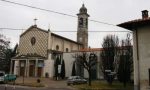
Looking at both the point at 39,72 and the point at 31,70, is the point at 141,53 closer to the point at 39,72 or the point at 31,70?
the point at 39,72

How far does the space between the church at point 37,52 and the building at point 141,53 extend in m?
40.1

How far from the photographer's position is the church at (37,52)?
61562 millimetres

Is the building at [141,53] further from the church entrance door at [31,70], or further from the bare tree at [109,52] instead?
the church entrance door at [31,70]

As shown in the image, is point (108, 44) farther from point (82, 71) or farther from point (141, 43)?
point (141, 43)

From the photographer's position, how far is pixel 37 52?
63906mm

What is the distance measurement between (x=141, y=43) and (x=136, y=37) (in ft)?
2.14

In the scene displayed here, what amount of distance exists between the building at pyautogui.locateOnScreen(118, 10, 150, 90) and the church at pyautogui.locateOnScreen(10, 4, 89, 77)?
132ft

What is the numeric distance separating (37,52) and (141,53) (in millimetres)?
44959

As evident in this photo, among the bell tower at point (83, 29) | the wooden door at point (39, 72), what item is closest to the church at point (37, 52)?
the wooden door at point (39, 72)

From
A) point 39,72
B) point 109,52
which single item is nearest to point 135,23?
point 109,52

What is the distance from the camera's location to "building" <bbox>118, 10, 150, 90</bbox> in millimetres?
20859

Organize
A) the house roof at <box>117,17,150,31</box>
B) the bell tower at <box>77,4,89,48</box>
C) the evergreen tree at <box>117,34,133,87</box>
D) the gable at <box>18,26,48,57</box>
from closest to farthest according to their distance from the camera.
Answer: the house roof at <box>117,17,150,31</box> → the evergreen tree at <box>117,34,133,87</box> → the gable at <box>18,26,48,57</box> → the bell tower at <box>77,4,89,48</box>

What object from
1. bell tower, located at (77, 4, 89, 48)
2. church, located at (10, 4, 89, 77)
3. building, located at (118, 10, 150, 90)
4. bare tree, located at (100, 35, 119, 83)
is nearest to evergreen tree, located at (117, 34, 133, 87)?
bare tree, located at (100, 35, 119, 83)

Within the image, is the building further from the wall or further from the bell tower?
the bell tower
